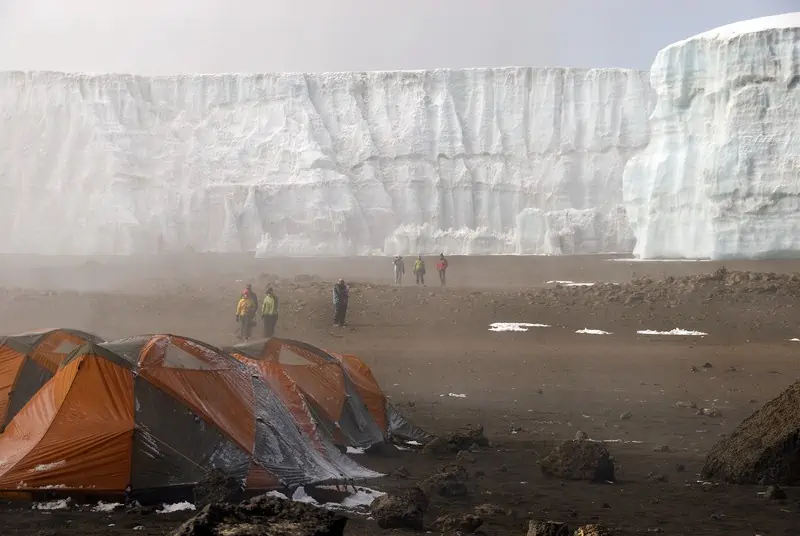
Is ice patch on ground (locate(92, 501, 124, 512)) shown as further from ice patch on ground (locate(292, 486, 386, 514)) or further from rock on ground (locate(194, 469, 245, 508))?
ice patch on ground (locate(292, 486, 386, 514))

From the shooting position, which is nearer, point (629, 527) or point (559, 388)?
point (629, 527)

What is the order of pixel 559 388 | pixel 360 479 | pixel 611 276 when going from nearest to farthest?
pixel 360 479
pixel 559 388
pixel 611 276

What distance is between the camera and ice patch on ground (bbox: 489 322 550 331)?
21906mm

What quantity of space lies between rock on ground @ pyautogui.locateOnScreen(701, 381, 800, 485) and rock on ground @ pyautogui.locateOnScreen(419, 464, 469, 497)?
95.8 inches

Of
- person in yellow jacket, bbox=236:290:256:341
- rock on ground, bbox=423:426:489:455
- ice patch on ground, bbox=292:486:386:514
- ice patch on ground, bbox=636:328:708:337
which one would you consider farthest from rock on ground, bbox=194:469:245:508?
ice patch on ground, bbox=636:328:708:337

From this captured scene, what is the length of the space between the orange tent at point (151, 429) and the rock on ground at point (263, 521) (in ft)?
11.5

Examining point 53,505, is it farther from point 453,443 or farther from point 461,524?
point 453,443

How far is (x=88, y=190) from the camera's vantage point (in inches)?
2440

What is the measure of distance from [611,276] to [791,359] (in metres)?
17.5

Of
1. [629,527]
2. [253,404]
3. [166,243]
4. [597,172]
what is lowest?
[629,527]

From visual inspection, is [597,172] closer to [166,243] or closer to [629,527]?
[166,243]

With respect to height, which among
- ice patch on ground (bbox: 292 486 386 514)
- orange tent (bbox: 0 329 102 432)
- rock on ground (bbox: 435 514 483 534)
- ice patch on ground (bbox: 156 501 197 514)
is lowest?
ice patch on ground (bbox: 292 486 386 514)

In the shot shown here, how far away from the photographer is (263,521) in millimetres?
4152

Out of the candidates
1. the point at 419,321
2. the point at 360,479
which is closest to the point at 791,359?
the point at 419,321
